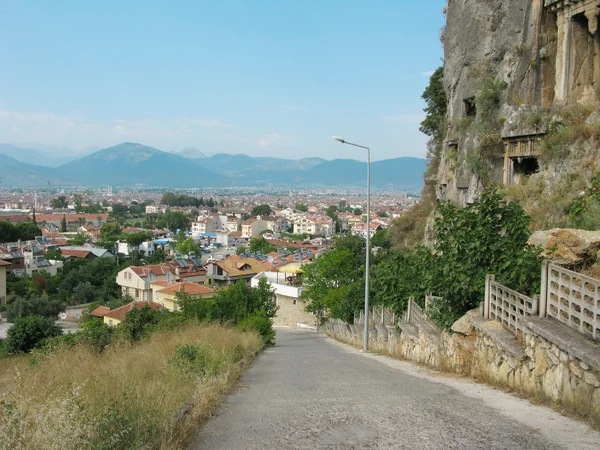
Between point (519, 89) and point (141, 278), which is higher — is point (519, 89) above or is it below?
above

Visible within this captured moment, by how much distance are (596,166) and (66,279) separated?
51.2 metres

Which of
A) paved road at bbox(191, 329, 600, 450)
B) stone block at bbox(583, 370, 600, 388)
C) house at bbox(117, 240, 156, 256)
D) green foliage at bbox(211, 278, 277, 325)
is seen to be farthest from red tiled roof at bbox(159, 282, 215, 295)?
house at bbox(117, 240, 156, 256)

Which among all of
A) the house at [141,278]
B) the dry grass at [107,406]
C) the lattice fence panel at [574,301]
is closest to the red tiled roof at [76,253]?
the house at [141,278]

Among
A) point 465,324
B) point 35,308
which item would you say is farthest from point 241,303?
point 35,308

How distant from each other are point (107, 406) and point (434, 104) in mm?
33879

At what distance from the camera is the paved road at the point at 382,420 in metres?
4.48

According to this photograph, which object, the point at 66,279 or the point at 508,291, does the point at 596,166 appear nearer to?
the point at 508,291

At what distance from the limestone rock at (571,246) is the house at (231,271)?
45105mm

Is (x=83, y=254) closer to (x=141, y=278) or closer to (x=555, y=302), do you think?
(x=141, y=278)

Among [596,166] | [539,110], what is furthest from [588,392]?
[539,110]

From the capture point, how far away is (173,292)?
40719 millimetres

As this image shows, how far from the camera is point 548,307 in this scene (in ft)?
21.4

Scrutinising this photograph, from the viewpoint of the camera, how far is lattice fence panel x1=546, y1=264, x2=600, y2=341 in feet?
17.6

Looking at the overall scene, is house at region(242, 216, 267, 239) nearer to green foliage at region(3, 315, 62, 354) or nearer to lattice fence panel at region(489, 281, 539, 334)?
green foliage at region(3, 315, 62, 354)
